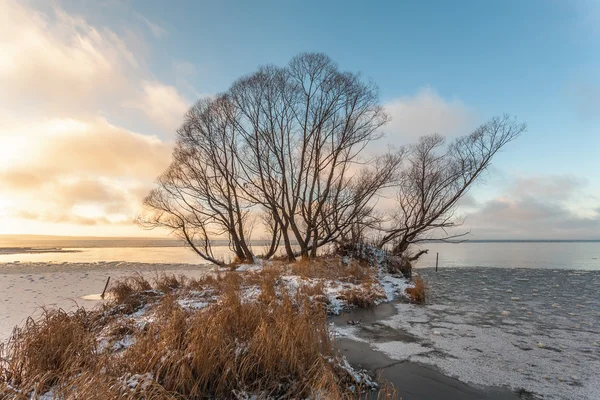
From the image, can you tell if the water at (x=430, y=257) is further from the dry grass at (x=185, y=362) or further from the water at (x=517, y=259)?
the dry grass at (x=185, y=362)

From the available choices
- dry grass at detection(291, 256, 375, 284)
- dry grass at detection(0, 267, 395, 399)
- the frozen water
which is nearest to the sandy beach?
dry grass at detection(0, 267, 395, 399)

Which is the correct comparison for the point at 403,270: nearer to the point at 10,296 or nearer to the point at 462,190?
the point at 462,190

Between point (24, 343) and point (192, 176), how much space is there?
1777 centimetres

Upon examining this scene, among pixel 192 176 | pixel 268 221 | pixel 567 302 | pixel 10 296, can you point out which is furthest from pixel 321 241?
pixel 10 296

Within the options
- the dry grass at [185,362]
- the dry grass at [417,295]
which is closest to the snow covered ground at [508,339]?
the dry grass at [417,295]

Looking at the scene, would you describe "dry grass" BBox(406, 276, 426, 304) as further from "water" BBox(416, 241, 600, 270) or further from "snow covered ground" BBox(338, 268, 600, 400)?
"water" BBox(416, 241, 600, 270)

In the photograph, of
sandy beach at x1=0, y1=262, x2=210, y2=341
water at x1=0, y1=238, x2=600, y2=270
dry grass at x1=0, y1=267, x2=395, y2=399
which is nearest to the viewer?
dry grass at x1=0, y1=267, x2=395, y2=399

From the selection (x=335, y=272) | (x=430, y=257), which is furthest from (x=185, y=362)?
(x=430, y=257)

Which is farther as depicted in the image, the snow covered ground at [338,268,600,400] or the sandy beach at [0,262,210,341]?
the sandy beach at [0,262,210,341]

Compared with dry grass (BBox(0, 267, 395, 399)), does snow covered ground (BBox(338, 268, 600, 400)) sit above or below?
below

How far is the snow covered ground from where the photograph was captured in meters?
4.76

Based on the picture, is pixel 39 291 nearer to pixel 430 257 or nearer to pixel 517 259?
pixel 430 257

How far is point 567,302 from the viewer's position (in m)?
10.5

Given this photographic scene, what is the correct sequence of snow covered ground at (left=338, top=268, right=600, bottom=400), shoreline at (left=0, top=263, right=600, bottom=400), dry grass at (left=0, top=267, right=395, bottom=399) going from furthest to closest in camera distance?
1. snow covered ground at (left=338, top=268, right=600, bottom=400)
2. shoreline at (left=0, top=263, right=600, bottom=400)
3. dry grass at (left=0, top=267, right=395, bottom=399)
